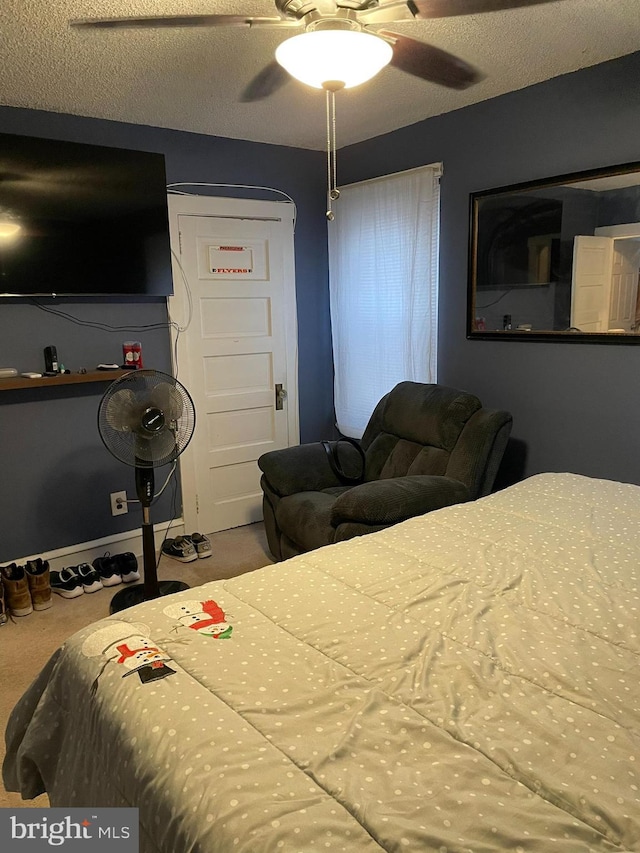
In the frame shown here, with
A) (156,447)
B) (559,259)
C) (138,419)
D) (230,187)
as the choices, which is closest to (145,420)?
(138,419)

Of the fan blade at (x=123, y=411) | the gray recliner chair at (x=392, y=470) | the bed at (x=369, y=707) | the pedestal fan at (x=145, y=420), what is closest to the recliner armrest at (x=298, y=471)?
the gray recliner chair at (x=392, y=470)

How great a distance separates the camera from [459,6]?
5.44ft

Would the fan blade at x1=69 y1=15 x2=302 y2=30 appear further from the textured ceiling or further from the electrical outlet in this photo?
the electrical outlet

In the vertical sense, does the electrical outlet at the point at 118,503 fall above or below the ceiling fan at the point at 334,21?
below

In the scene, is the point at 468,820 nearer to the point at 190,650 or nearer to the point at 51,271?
the point at 190,650

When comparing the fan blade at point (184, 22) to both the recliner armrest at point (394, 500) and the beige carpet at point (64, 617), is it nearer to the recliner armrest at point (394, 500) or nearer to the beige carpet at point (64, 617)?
the recliner armrest at point (394, 500)

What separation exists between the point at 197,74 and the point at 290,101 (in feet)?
1.85

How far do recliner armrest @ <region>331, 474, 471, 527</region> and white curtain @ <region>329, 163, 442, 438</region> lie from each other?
3.60ft

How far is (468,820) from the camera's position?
2.92ft

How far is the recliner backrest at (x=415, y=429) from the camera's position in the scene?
311 cm

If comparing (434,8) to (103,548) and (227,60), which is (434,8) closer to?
(227,60)

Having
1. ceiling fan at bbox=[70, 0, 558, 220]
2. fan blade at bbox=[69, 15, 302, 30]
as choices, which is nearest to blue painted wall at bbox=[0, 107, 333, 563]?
fan blade at bbox=[69, 15, 302, 30]

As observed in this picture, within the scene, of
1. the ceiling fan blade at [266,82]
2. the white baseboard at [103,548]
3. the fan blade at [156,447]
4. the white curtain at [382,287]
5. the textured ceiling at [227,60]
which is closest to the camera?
the textured ceiling at [227,60]

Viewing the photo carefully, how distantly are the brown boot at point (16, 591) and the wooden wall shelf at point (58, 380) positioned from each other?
90 centimetres
